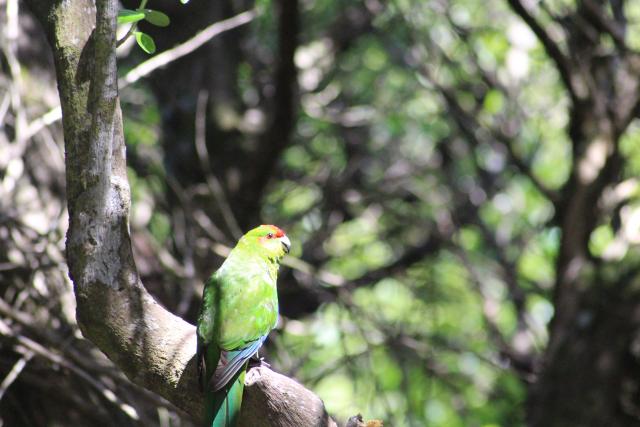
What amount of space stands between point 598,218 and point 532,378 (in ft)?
4.09

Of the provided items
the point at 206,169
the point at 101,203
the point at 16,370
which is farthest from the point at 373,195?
the point at 101,203

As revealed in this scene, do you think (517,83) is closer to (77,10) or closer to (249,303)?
(249,303)

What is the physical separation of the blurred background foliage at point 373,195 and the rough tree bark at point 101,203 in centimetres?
151

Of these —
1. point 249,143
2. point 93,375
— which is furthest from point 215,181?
point 93,375

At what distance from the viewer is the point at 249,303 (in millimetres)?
2932

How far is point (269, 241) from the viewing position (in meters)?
3.49

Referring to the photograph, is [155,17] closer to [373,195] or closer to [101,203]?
[101,203]

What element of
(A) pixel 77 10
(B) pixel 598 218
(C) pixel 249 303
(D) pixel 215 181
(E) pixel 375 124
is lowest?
(C) pixel 249 303

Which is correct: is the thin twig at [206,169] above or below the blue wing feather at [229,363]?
above

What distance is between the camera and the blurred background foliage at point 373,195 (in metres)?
3.94

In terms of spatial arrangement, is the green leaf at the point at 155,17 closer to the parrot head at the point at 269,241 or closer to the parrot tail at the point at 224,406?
the parrot tail at the point at 224,406

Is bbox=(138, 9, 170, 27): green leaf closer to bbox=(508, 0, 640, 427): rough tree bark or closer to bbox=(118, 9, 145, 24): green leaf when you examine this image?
bbox=(118, 9, 145, 24): green leaf

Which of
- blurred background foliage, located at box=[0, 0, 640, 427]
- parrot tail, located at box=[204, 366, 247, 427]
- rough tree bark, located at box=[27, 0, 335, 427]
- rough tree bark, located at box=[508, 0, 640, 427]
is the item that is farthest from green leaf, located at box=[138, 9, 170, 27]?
rough tree bark, located at box=[508, 0, 640, 427]

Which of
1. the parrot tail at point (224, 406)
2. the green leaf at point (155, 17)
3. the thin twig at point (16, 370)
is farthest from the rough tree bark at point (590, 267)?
the green leaf at point (155, 17)
